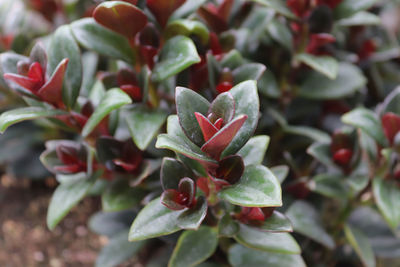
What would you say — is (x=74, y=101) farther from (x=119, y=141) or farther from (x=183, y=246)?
(x=183, y=246)

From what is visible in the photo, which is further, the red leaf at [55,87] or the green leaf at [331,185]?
the green leaf at [331,185]

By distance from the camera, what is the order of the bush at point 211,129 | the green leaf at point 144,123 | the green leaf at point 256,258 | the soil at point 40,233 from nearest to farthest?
the bush at point 211,129 → the green leaf at point 144,123 → the green leaf at point 256,258 → the soil at point 40,233

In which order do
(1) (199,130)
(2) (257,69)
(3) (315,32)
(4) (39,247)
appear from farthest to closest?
(4) (39,247) → (3) (315,32) → (2) (257,69) → (1) (199,130)

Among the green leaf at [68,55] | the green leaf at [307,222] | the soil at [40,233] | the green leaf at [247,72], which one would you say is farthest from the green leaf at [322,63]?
the soil at [40,233]

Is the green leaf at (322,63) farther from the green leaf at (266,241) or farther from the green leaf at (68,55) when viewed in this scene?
the green leaf at (68,55)

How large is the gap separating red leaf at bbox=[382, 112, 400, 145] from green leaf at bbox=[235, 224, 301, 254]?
0.34 metres

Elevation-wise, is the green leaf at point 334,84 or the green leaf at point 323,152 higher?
the green leaf at point 334,84

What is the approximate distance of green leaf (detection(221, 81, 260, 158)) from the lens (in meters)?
0.67

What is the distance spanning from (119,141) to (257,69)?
351mm

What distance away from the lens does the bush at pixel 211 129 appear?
0.70 m

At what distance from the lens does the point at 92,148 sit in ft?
3.07

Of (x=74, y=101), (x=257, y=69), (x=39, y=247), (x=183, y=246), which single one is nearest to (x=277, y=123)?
(x=257, y=69)

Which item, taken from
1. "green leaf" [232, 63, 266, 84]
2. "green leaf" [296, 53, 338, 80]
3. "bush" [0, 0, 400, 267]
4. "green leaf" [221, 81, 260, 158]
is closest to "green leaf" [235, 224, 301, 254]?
"bush" [0, 0, 400, 267]

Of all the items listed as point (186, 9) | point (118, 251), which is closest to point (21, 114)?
point (186, 9)
